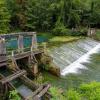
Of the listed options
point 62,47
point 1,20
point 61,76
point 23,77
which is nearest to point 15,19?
point 1,20

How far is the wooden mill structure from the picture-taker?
17216 mm

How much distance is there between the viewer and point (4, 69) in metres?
23.8

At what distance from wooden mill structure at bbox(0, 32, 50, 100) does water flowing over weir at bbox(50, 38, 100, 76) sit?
3.54 metres

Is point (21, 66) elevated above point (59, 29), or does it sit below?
below

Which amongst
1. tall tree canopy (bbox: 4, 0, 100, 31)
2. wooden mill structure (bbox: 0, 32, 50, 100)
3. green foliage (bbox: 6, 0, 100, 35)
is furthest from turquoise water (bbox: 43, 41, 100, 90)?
tall tree canopy (bbox: 4, 0, 100, 31)

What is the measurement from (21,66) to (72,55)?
10810mm

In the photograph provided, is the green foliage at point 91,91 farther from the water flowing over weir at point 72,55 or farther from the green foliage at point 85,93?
the water flowing over weir at point 72,55

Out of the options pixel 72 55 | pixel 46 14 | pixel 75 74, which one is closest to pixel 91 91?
pixel 75 74

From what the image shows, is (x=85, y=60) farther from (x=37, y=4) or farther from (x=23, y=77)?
(x=37, y=4)

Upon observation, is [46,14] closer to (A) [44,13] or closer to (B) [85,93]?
(A) [44,13]

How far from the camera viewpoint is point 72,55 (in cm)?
3597

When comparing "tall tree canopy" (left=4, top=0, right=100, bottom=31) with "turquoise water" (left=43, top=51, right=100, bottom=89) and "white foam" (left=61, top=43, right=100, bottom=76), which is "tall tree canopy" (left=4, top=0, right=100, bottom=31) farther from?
"turquoise water" (left=43, top=51, right=100, bottom=89)

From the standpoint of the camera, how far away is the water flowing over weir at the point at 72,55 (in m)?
30.5

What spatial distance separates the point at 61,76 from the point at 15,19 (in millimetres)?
36308
